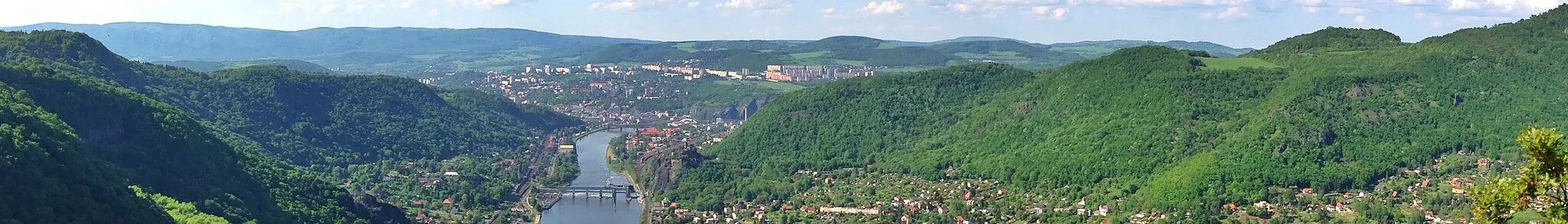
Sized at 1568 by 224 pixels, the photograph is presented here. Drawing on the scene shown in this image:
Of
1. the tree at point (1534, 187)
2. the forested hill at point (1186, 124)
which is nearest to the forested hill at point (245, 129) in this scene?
the forested hill at point (1186, 124)

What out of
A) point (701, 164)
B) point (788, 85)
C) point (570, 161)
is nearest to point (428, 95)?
point (570, 161)

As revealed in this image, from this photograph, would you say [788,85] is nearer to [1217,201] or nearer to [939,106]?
[939,106]

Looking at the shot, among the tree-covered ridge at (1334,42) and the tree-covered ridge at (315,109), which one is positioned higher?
the tree-covered ridge at (1334,42)

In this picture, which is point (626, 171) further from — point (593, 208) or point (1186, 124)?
point (1186, 124)

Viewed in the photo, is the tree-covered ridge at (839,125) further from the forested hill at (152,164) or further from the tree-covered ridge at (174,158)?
the tree-covered ridge at (174,158)

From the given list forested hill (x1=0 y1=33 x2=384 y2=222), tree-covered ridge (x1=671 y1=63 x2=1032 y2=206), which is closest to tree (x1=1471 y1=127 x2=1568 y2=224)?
forested hill (x1=0 y1=33 x2=384 y2=222)

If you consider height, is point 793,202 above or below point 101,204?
below
